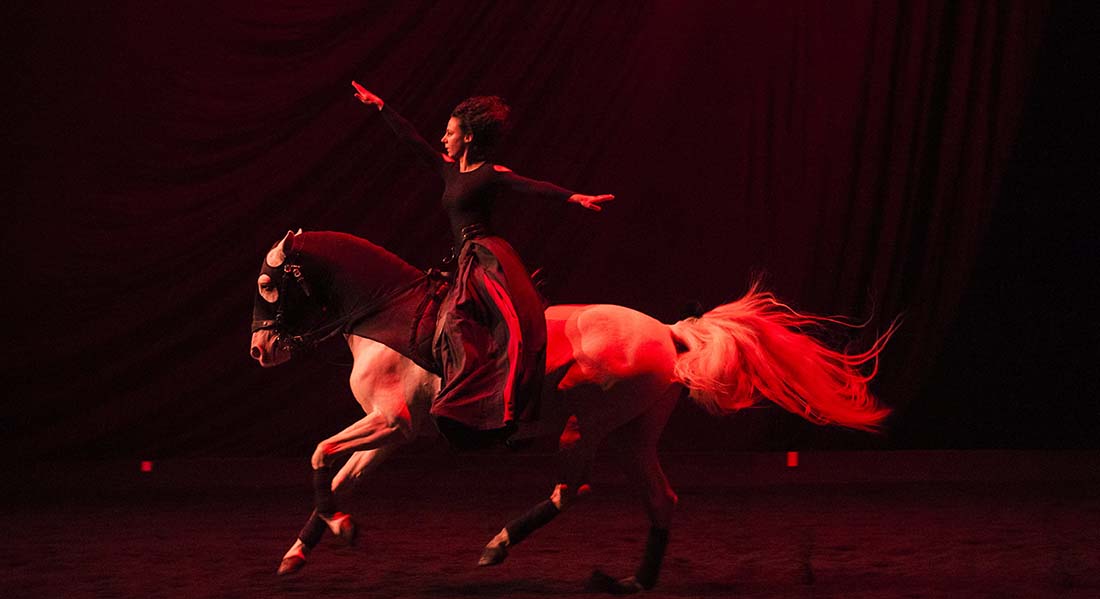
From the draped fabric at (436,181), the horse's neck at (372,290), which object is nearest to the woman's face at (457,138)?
the horse's neck at (372,290)

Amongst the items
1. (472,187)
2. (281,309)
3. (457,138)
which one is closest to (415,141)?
(457,138)

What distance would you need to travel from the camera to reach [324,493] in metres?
4.41

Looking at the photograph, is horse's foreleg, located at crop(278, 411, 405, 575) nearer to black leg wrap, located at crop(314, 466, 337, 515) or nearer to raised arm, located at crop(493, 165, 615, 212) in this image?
black leg wrap, located at crop(314, 466, 337, 515)

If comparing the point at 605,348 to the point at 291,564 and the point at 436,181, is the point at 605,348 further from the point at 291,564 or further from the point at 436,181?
the point at 436,181

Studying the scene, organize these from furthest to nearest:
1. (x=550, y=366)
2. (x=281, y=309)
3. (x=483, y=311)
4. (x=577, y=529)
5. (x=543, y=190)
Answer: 1. (x=577, y=529)
2. (x=281, y=309)
3. (x=550, y=366)
4. (x=483, y=311)
5. (x=543, y=190)

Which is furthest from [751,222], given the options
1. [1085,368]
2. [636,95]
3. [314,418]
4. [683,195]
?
[314,418]

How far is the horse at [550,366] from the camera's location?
14.3ft

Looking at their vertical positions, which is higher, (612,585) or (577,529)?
(612,585)

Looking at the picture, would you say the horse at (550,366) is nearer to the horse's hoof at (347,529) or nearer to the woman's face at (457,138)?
the horse's hoof at (347,529)

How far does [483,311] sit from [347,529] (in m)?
0.82

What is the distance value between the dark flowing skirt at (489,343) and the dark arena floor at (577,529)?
580mm

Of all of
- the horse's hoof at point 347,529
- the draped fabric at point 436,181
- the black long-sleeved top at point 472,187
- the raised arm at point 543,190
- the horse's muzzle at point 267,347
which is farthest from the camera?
the draped fabric at point 436,181

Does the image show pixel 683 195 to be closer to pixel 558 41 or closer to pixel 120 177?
pixel 558 41

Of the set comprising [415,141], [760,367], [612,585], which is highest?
[415,141]
